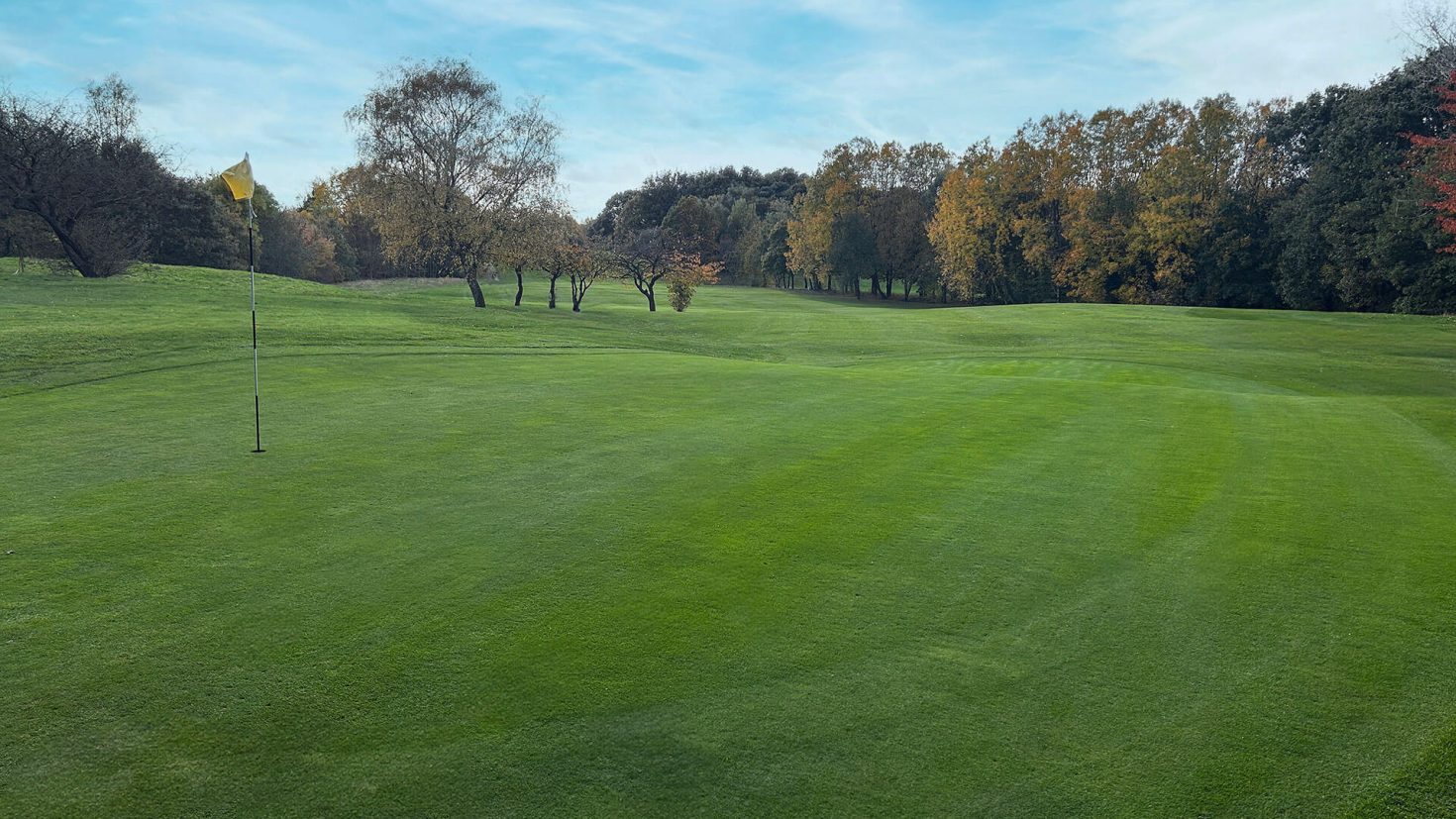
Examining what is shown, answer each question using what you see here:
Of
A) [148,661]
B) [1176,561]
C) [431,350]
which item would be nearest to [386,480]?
[148,661]

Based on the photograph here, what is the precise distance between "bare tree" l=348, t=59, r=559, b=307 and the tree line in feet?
0.34

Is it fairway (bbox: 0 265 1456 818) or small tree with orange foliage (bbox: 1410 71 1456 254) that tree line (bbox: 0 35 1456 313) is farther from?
fairway (bbox: 0 265 1456 818)

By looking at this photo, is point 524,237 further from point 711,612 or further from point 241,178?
point 711,612

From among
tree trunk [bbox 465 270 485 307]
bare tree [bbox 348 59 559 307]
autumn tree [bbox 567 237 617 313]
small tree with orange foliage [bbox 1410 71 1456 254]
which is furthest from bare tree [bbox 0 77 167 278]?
small tree with orange foliage [bbox 1410 71 1456 254]

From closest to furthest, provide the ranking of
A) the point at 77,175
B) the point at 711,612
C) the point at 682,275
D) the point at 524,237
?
the point at 711,612
the point at 77,175
the point at 524,237
the point at 682,275

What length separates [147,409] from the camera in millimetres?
12219

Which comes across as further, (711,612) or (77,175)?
(77,175)

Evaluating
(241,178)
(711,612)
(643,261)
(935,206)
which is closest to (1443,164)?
(643,261)

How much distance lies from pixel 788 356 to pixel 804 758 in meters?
26.8

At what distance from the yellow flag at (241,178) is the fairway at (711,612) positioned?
296cm

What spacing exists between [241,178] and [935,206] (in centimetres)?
7021

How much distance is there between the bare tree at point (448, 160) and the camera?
40.3 m

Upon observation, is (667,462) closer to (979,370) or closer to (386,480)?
(386,480)

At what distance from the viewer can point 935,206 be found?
7444 cm
